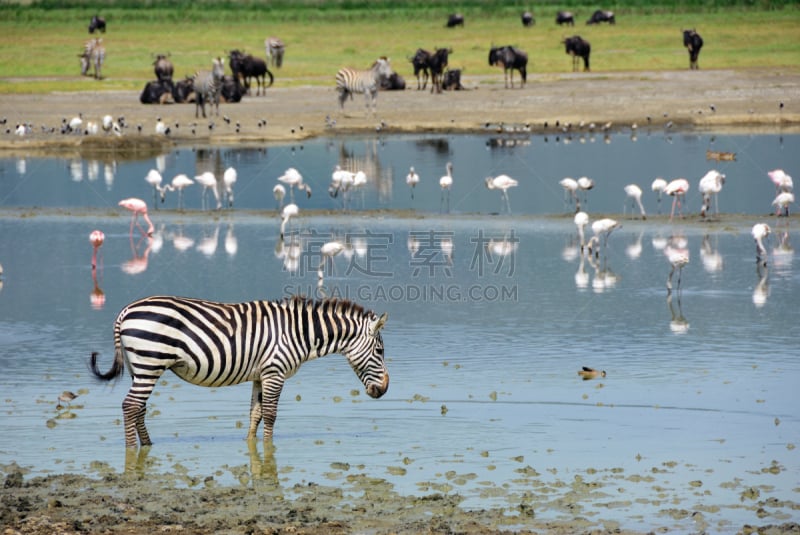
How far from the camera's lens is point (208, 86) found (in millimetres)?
40062

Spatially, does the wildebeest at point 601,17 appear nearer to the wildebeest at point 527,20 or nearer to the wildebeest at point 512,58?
the wildebeest at point 527,20

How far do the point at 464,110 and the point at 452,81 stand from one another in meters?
5.22

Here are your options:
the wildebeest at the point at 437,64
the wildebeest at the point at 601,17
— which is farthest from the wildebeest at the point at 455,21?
the wildebeest at the point at 437,64

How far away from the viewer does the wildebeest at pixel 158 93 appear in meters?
43.1

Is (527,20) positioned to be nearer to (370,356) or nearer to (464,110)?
(464,110)

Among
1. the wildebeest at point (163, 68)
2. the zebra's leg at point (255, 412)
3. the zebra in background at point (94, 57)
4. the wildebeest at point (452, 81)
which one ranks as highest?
the zebra in background at point (94, 57)

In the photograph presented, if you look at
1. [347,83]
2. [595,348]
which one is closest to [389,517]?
[595,348]

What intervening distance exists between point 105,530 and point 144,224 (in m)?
15.8

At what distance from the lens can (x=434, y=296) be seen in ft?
55.6

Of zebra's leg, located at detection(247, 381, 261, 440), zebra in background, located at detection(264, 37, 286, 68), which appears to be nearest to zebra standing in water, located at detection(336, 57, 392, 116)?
zebra in background, located at detection(264, 37, 286, 68)

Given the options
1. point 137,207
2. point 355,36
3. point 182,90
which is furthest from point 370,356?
point 355,36

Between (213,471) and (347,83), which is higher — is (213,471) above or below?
below

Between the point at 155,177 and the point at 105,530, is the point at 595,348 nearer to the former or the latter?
the point at 105,530

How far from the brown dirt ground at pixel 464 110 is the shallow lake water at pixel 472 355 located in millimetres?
10553
